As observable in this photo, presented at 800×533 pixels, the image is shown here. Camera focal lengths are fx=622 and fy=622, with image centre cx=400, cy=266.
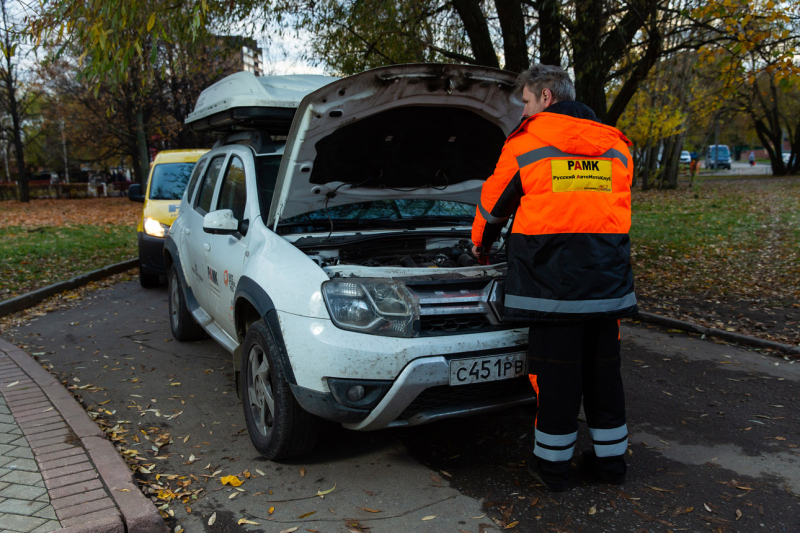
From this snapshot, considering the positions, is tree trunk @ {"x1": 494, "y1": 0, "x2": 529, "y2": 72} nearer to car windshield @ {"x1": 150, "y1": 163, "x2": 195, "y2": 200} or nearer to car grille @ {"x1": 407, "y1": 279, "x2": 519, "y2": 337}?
car windshield @ {"x1": 150, "y1": 163, "x2": 195, "y2": 200}

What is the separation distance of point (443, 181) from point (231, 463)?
8.19 feet

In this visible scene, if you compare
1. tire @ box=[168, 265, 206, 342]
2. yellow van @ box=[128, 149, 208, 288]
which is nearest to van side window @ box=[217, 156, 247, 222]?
tire @ box=[168, 265, 206, 342]

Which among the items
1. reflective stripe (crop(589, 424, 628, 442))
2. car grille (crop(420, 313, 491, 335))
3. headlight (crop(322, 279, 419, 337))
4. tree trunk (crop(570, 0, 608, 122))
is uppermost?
tree trunk (crop(570, 0, 608, 122))

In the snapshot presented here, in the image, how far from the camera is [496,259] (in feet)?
13.5

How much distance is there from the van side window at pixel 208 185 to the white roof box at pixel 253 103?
0.32 m

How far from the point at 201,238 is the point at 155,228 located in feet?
13.6

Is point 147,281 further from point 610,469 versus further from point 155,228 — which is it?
point 610,469

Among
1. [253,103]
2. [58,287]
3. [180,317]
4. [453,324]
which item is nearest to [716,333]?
[453,324]

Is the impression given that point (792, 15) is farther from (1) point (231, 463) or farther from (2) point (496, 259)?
(1) point (231, 463)

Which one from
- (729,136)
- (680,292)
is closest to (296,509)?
(680,292)

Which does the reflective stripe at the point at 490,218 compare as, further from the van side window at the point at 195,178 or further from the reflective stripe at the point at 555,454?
the van side window at the point at 195,178

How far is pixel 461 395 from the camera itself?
318 centimetres

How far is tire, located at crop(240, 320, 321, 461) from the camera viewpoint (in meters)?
3.28

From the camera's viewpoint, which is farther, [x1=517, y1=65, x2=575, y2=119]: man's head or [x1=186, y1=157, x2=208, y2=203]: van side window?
[x1=186, y1=157, x2=208, y2=203]: van side window
